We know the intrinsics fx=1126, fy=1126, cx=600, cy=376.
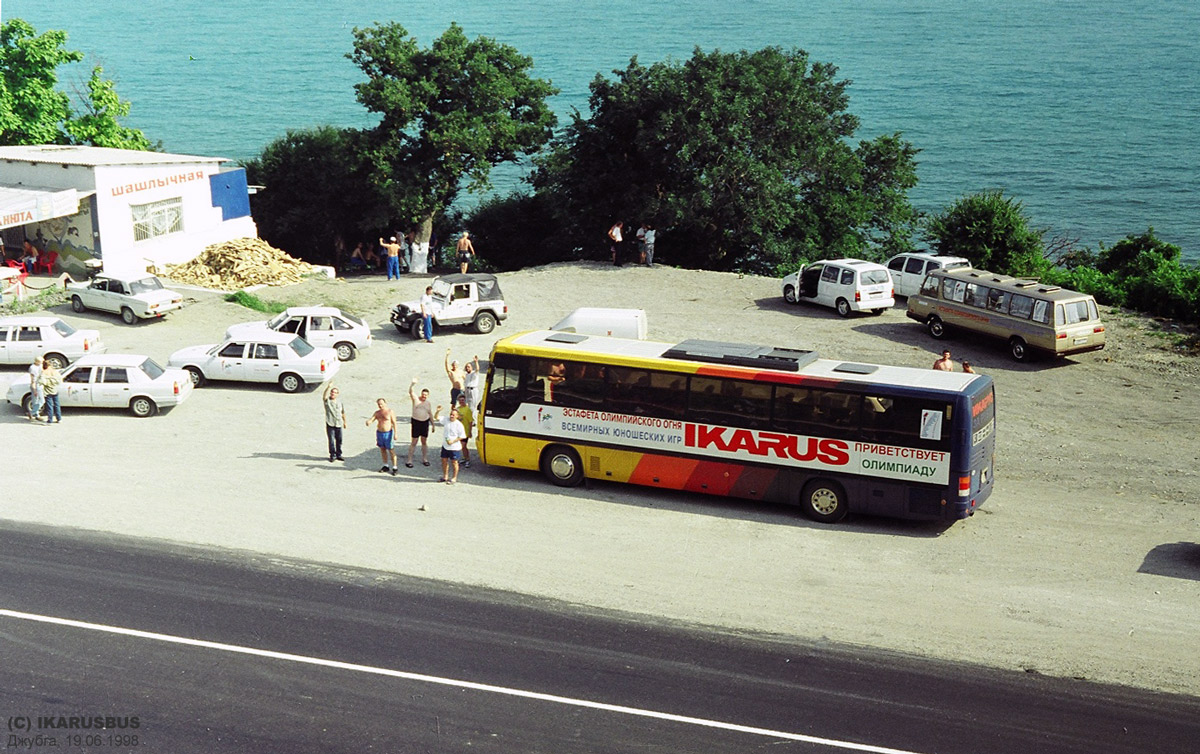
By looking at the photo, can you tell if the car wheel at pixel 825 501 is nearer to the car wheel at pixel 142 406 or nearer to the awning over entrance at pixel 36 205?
the car wheel at pixel 142 406

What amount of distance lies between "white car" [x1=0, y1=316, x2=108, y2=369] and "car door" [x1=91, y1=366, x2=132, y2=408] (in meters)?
3.90

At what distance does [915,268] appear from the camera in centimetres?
3794

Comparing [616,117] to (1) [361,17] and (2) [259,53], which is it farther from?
(1) [361,17]

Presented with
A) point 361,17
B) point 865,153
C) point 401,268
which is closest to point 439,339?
point 401,268

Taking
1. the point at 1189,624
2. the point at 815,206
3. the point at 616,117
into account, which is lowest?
the point at 1189,624

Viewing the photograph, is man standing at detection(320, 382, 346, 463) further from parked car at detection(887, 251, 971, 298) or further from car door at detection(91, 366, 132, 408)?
parked car at detection(887, 251, 971, 298)

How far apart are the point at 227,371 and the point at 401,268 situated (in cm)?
2066

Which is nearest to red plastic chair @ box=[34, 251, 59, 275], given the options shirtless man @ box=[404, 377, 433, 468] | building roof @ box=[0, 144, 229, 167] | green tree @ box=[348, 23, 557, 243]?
building roof @ box=[0, 144, 229, 167]

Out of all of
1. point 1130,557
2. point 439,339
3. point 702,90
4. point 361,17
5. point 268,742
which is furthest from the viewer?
point 361,17

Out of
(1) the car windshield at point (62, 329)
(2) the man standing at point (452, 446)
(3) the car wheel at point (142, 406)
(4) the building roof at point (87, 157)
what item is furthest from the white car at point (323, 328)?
(4) the building roof at point (87, 157)

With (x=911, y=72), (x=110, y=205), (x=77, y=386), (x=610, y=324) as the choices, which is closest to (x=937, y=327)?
(x=610, y=324)

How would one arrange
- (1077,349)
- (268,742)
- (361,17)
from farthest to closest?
(361,17)
(1077,349)
(268,742)

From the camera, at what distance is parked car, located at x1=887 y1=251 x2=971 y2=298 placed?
123 ft

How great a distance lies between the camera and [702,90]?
4319cm
